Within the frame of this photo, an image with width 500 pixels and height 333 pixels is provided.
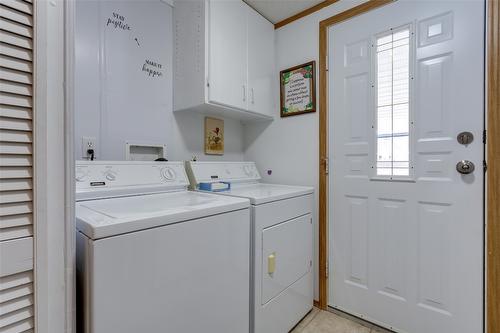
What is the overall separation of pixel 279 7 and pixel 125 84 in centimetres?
132

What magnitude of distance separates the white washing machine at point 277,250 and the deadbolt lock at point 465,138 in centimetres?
91

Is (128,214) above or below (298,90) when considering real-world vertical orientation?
below

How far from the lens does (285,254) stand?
156 cm

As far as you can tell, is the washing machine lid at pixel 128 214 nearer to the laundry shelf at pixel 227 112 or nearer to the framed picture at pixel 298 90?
the laundry shelf at pixel 227 112

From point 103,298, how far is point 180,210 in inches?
14.5

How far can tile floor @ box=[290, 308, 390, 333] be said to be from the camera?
1.64 m

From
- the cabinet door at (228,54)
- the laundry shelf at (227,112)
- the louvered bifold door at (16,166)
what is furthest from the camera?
the laundry shelf at (227,112)

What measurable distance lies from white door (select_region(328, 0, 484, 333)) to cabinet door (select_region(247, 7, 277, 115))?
0.53 m

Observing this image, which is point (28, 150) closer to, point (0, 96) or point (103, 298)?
point (0, 96)

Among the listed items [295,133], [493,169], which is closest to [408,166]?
[493,169]

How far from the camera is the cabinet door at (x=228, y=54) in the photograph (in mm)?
1657

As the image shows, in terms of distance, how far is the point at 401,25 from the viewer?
1.55 meters

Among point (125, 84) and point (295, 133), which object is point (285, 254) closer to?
point (295, 133)

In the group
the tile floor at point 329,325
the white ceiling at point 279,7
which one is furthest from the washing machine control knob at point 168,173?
the white ceiling at point 279,7
